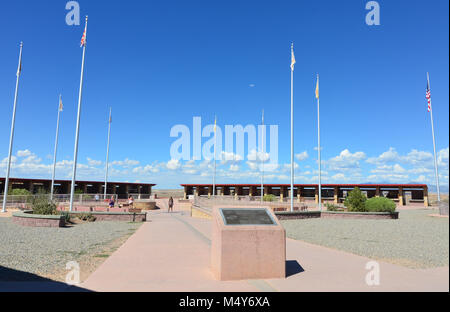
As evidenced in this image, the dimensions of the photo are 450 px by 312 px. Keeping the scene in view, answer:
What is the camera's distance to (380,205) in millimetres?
22266

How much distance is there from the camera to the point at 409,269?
22.5 ft

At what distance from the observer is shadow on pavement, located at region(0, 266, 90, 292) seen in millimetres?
5324

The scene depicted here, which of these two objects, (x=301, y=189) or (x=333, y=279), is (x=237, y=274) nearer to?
(x=333, y=279)

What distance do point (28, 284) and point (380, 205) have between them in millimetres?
22868

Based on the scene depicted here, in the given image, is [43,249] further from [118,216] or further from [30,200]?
[30,200]

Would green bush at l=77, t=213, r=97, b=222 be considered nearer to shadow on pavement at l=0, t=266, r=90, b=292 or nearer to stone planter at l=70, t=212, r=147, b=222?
stone planter at l=70, t=212, r=147, b=222

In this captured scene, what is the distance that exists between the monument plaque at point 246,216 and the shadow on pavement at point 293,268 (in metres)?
1.24

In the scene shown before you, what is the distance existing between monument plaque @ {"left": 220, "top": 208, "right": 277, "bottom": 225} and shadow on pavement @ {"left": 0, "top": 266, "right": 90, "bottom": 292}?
3.07 metres

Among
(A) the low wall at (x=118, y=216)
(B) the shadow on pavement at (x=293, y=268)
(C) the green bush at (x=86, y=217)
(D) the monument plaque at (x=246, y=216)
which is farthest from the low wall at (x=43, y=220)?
(B) the shadow on pavement at (x=293, y=268)

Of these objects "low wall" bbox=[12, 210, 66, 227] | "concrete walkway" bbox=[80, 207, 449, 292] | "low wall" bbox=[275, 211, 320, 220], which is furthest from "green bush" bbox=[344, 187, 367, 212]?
"low wall" bbox=[12, 210, 66, 227]

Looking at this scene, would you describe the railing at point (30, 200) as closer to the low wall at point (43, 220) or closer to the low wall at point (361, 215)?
the low wall at point (43, 220)

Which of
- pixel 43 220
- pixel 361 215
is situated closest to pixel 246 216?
pixel 43 220

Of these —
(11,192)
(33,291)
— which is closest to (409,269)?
(33,291)
